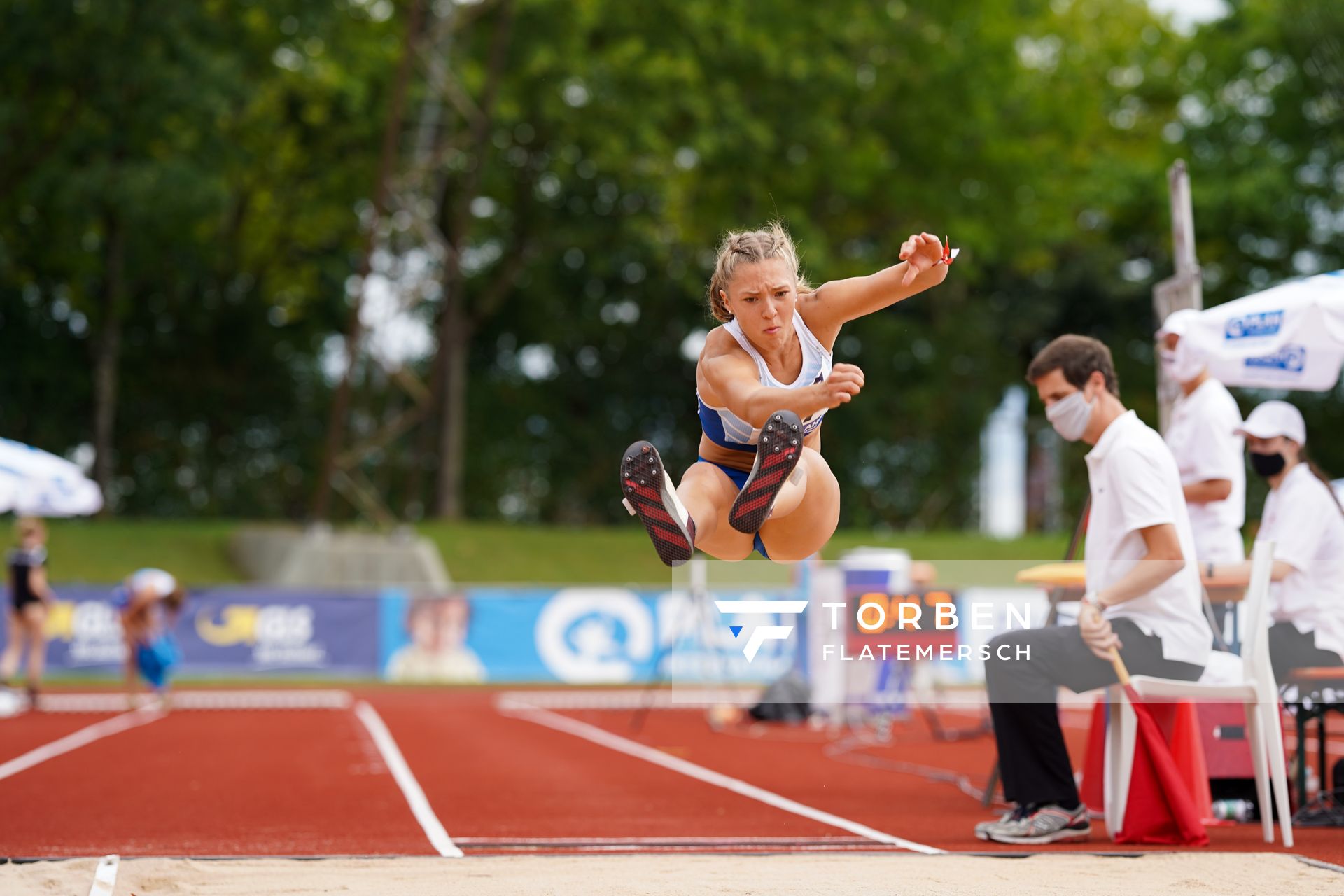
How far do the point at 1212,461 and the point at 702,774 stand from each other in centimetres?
406

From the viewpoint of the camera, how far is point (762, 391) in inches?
198

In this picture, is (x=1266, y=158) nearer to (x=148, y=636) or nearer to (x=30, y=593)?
(x=148, y=636)

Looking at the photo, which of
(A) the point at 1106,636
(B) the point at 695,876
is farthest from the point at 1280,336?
(B) the point at 695,876

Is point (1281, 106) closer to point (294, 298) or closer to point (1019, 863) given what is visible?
point (294, 298)

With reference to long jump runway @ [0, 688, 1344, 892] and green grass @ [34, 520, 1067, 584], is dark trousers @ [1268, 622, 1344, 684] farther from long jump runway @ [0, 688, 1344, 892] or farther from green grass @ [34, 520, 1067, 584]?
green grass @ [34, 520, 1067, 584]

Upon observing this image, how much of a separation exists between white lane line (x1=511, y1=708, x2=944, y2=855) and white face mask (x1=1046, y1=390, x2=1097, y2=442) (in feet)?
6.25

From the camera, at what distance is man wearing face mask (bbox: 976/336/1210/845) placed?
5.91 m

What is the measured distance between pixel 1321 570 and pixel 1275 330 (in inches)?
51.2

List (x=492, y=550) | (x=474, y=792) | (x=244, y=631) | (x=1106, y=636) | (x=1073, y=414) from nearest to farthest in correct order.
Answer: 1. (x=1106, y=636)
2. (x=1073, y=414)
3. (x=474, y=792)
4. (x=244, y=631)
5. (x=492, y=550)

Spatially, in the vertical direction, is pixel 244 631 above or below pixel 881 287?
below

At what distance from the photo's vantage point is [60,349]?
1280 inches

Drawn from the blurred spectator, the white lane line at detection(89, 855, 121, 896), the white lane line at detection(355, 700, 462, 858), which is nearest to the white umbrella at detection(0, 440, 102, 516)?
the blurred spectator

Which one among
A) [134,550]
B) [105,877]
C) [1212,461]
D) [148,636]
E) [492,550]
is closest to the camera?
[105,877]

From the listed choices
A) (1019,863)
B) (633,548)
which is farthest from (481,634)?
(1019,863)
